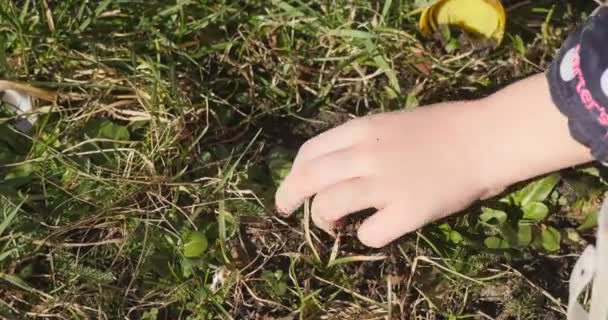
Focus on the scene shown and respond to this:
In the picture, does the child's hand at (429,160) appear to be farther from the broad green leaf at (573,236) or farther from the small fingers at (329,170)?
the broad green leaf at (573,236)

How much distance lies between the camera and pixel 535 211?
1.57 metres

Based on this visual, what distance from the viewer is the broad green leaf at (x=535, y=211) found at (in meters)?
1.57

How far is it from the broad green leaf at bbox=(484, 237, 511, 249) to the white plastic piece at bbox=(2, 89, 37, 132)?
0.82 meters

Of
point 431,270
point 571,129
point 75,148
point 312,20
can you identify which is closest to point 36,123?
point 75,148

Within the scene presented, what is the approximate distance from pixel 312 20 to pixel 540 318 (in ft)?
2.19

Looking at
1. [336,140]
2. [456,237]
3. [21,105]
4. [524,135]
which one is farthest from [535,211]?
[21,105]

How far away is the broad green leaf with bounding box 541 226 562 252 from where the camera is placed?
1.56 metres

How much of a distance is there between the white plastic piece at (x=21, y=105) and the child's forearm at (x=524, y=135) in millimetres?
805

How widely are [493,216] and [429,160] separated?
265 mm

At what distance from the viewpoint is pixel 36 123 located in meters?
1.64

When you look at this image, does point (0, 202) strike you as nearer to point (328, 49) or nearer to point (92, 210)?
point (92, 210)

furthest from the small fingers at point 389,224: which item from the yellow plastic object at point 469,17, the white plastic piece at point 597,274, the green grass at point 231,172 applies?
the yellow plastic object at point 469,17

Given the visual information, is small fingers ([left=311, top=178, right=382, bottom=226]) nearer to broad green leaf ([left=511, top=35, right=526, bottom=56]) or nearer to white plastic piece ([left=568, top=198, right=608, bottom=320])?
white plastic piece ([left=568, top=198, right=608, bottom=320])

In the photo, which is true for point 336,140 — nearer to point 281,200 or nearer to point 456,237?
point 281,200
